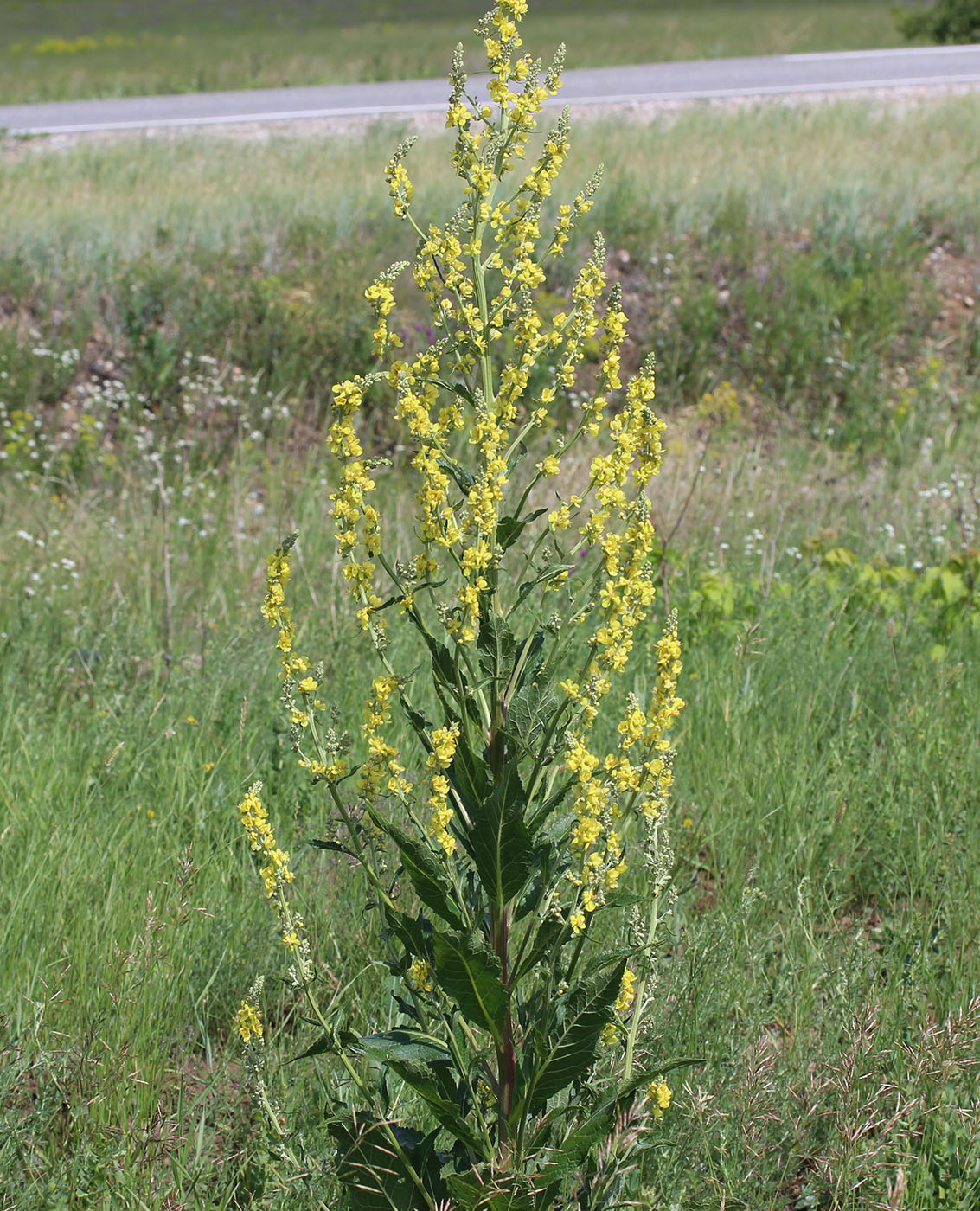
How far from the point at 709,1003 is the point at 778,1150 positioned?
0.99 feet

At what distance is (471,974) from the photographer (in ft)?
4.81

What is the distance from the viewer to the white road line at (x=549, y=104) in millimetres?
13430

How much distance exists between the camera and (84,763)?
3.15 m

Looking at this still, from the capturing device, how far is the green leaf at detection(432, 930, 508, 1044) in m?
1.45

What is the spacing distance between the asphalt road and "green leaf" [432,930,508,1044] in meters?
13.3

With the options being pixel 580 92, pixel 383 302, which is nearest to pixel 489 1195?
pixel 383 302

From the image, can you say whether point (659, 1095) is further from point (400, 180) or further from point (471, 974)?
point (400, 180)

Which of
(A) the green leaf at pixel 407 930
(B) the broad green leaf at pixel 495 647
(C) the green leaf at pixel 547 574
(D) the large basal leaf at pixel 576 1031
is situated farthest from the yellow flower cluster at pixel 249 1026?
(C) the green leaf at pixel 547 574

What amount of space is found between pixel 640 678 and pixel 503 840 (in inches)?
66.9

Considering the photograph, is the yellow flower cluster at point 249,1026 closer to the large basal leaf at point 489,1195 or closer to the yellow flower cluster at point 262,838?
the yellow flower cluster at point 262,838

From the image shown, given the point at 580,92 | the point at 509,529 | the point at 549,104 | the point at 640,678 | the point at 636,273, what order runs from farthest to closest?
the point at 580,92 < the point at 549,104 < the point at 636,273 < the point at 640,678 < the point at 509,529

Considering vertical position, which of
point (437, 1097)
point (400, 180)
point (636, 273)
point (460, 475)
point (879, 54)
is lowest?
point (437, 1097)

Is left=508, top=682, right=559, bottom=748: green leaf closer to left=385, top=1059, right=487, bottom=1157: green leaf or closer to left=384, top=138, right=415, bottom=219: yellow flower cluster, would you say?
left=385, top=1059, right=487, bottom=1157: green leaf

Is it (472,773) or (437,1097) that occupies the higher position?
(472,773)
